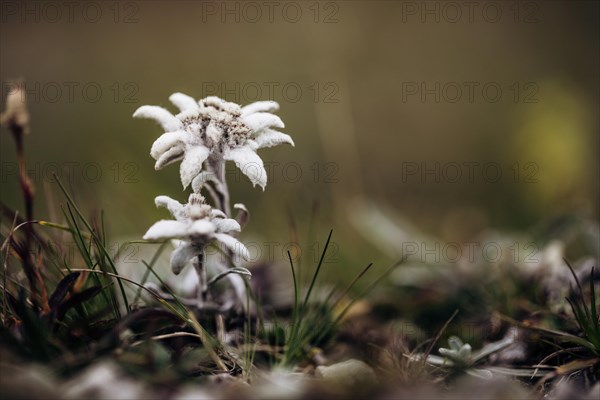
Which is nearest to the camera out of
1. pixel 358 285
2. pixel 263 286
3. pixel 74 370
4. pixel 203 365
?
pixel 74 370

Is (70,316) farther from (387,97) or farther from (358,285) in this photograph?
(387,97)

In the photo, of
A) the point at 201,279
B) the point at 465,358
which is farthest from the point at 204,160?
the point at 465,358

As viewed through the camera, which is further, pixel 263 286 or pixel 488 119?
pixel 488 119

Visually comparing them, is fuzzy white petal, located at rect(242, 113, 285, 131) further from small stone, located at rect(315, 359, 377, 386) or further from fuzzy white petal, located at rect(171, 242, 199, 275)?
small stone, located at rect(315, 359, 377, 386)

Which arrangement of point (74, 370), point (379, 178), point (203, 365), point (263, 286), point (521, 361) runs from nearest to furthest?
point (74, 370) → point (203, 365) → point (521, 361) → point (263, 286) → point (379, 178)

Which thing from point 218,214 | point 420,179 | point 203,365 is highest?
point 218,214

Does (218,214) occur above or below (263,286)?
above

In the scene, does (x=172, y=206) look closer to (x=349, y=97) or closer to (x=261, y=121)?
(x=261, y=121)

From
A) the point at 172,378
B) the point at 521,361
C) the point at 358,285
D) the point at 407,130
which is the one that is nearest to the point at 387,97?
the point at 407,130
